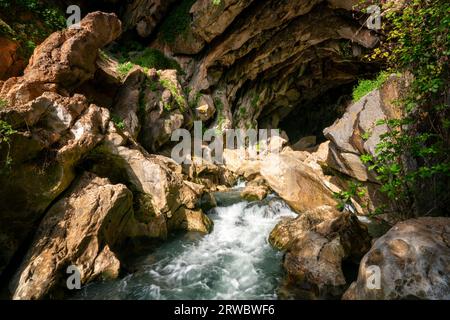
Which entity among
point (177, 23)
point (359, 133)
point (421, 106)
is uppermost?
point (177, 23)

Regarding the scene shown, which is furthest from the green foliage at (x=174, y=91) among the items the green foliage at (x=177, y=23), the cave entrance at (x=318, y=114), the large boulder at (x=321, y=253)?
the cave entrance at (x=318, y=114)

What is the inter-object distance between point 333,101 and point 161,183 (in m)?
21.5

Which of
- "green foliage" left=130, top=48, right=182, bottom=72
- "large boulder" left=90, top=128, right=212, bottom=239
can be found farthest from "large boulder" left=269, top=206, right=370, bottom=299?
"green foliage" left=130, top=48, right=182, bottom=72

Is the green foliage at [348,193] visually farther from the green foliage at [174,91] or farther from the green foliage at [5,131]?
the green foliage at [174,91]

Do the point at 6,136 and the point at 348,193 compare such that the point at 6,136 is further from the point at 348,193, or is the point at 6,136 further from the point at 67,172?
the point at 348,193

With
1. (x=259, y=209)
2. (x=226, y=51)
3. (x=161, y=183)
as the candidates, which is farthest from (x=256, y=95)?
(x=161, y=183)

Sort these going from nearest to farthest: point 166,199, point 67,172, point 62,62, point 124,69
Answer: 1. point 67,172
2. point 166,199
3. point 62,62
4. point 124,69

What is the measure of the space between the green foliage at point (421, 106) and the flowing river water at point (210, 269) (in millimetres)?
2935

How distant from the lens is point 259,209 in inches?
342

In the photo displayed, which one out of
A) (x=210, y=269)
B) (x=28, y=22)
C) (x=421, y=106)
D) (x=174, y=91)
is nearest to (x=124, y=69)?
(x=174, y=91)

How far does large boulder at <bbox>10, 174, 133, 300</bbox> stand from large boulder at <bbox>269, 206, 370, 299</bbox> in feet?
11.5

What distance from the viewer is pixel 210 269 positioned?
565 cm

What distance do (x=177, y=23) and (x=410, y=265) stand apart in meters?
16.1
